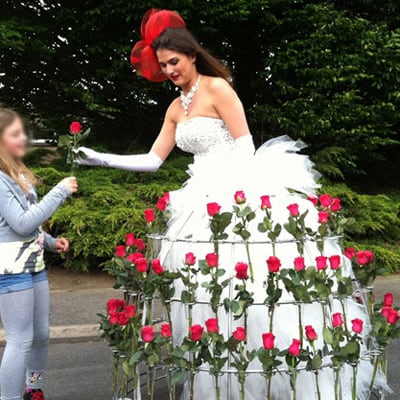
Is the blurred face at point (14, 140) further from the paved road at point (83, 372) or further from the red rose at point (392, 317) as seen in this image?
the red rose at point (392, 317)

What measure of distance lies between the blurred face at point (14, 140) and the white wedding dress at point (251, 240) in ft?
2.53

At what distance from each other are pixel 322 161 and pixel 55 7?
3.94 meters

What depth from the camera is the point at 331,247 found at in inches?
97.6

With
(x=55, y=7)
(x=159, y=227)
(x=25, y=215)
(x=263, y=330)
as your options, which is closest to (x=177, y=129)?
(x=159, y=227)

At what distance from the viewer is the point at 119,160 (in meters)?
2.83

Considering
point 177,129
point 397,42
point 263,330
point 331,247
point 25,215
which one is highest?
point 397,42

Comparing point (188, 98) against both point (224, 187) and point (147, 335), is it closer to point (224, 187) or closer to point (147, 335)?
point (224, 187)

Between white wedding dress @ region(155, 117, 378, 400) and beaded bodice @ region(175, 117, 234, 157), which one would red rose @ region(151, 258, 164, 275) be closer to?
white wedding dress @ region(155, 117, 378, 400)

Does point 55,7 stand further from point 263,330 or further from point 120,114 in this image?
point 263,330

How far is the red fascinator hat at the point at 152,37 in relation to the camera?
106 inches

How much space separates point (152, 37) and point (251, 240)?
3.81 ft

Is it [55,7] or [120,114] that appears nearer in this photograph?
[55,7]

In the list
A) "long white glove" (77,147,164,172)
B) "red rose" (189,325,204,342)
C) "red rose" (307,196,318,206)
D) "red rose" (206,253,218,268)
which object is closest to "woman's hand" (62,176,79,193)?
"long white glove" (77,147,164,172)

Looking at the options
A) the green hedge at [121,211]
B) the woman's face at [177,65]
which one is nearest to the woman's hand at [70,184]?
the woman's face at [177,65]
